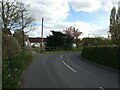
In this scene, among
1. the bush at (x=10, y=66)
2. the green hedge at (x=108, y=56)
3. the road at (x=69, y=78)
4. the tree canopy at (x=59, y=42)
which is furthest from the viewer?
the tree canopy at (x=59, y=42)

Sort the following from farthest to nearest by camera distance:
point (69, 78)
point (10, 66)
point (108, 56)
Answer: point (108, 56), point (69, 78), point (10, 66)

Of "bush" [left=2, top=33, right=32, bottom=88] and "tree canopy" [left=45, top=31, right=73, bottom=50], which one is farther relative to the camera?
"tree canopy" [left=45, top=31, right=73, bottom=50]

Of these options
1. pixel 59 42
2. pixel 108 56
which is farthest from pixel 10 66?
pixel 59 42

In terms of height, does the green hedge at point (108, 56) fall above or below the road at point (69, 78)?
above

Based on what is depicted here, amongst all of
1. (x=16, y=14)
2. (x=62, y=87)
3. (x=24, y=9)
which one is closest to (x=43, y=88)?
(x=62, y=87)

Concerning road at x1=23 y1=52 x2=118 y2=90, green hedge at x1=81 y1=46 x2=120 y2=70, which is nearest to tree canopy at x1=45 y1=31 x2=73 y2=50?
green hedge at x1=81 y1=46 x2=120 y2=70

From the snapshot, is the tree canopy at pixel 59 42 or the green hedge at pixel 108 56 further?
the tree canopy at pixel 59 42

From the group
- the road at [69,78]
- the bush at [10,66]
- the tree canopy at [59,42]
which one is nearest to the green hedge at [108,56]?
the road at [69,78]

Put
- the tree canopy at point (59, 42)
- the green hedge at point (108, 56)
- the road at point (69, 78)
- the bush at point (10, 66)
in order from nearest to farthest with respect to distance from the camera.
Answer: the bush at point (10, 66), the road at point (69, 78), the green hedge at point (108, 56), the tree canopy at point (59, 42)

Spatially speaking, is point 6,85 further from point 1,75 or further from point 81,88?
point 81,88

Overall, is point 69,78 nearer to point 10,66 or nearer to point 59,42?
point 10,66

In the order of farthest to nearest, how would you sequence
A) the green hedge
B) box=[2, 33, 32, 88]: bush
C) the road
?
1. the green hedge
2. the road
3. box=[2, 33, 32, 88]: bush

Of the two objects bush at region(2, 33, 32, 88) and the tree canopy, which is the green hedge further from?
the tree canopy

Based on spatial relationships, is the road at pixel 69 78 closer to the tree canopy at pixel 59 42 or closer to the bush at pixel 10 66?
the bush at pixel 10 66
